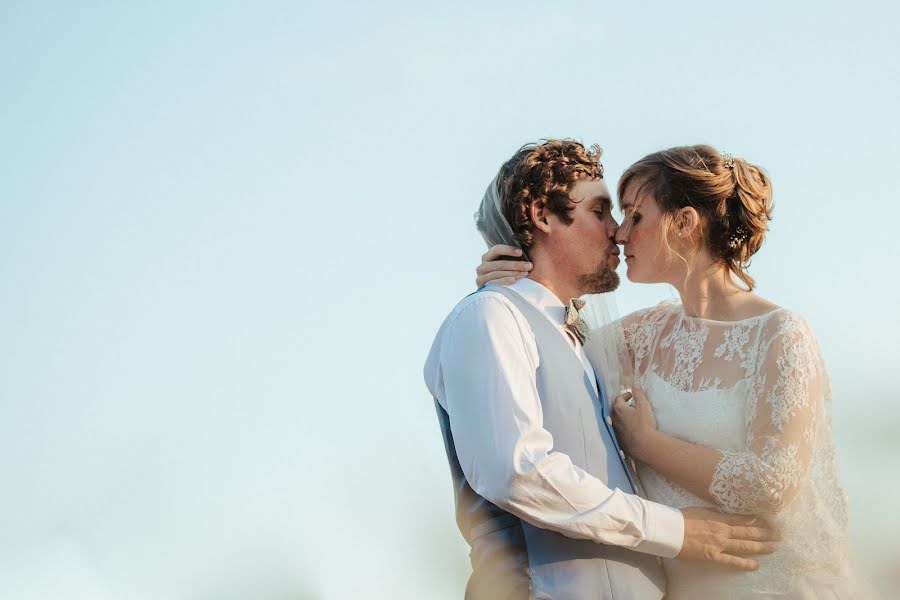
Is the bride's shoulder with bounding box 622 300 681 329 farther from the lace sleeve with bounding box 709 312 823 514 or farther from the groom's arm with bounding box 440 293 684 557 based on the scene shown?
the groom's arm with bounding box 440 293 684 557

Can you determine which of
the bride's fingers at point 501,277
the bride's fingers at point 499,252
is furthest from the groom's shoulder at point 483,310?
the bride's fingers at point 499,252

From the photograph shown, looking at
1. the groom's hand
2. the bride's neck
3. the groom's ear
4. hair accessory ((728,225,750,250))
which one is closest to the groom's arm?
the groom's hand

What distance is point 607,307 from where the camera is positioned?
5156mm

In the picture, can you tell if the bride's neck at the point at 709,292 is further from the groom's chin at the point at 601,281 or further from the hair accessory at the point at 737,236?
the groom's chin at the point at 601,281

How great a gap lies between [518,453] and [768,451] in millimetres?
Result: 1175

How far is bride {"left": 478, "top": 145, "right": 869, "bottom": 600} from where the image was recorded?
4391mm

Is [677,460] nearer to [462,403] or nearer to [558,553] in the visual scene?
[558,553]

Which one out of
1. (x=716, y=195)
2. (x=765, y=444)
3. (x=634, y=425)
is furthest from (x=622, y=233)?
(x=765, y=444)

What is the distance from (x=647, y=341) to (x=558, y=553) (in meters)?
1.49

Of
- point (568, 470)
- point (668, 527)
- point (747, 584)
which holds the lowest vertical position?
point (747, 584)

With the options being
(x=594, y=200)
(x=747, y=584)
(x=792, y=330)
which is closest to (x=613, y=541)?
(x=747, y=584)

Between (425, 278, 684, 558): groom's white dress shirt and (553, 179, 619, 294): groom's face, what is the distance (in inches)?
23.7

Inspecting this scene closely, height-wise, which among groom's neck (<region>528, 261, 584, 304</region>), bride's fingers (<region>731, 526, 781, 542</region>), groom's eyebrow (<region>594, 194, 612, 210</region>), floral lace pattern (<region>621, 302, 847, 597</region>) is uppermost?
groom's eyebrow (<region>594, 194, 612, 210</region>)

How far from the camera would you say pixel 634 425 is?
455 centimetres
